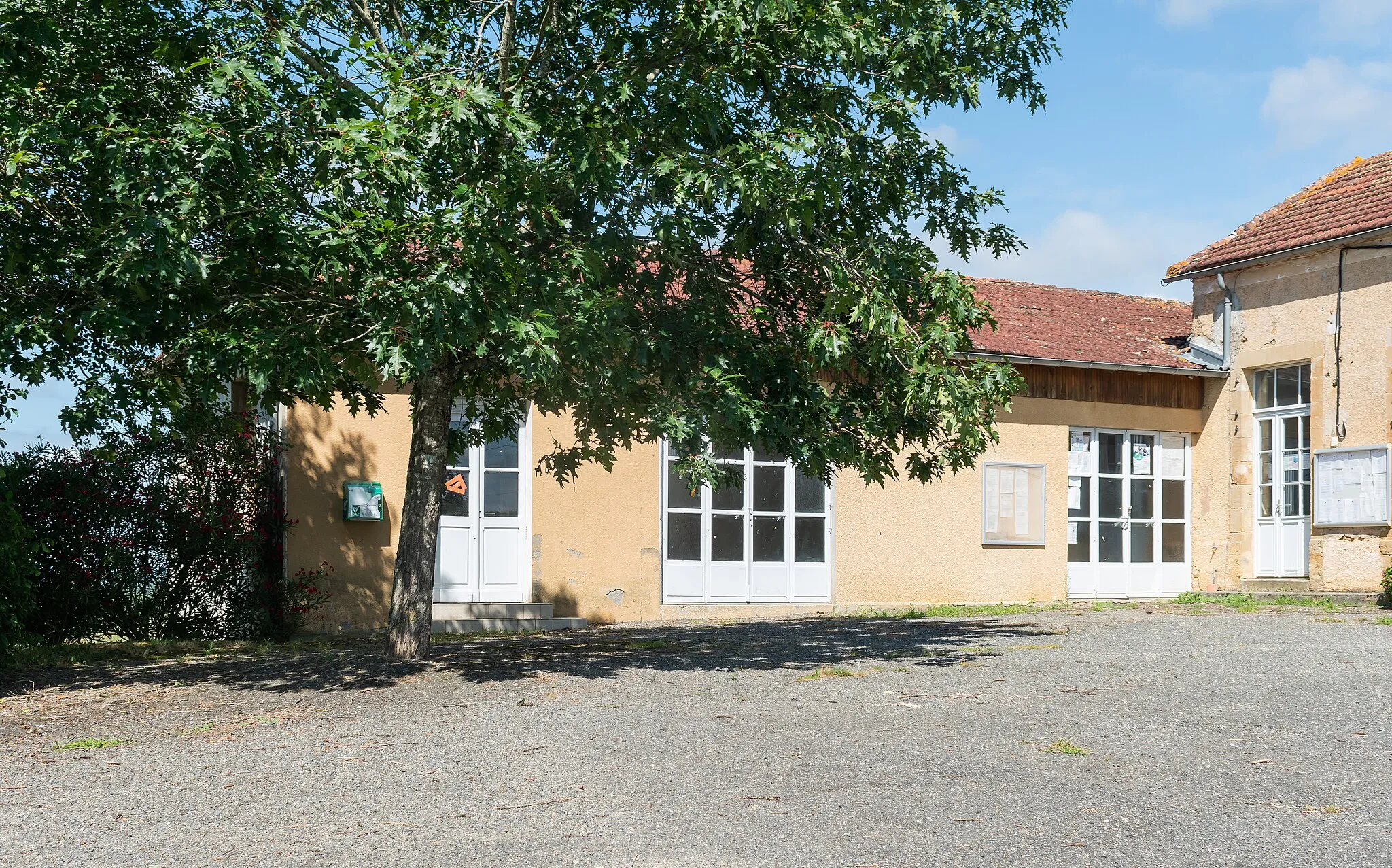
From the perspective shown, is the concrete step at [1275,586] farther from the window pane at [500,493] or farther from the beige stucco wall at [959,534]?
the window pane at [500,493]

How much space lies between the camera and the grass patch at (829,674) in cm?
795

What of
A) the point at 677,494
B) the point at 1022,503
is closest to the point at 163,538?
the point at 677,494

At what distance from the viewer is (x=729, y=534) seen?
46.3ft

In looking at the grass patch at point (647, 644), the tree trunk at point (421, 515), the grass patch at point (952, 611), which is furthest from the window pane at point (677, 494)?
the tree trunk at point (421, 515)

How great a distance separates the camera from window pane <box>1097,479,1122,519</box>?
16000mm

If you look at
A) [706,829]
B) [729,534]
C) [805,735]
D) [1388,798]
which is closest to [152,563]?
[729,534]

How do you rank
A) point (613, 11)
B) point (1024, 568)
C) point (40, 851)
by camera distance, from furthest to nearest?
point (1024, 568) < point (613, 11) < point (40, 851)

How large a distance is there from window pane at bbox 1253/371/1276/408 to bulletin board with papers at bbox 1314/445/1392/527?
4.58 feet

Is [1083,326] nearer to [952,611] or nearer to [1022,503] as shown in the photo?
[1022,503]

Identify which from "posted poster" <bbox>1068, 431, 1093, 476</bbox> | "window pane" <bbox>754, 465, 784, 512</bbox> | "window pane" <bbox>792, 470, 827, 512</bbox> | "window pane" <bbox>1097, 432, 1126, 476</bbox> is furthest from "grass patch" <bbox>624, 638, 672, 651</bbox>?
"window pane" <bbox>1097, 432, 1126, 476</bbox>

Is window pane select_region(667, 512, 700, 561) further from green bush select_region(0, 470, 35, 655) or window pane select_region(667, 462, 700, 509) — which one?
green bush select_region(0, 470, 35, 655)

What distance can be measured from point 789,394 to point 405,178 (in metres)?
3.09

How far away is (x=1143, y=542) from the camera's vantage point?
53.4ft

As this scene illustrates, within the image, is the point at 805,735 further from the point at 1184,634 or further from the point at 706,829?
the point at 1184,634
